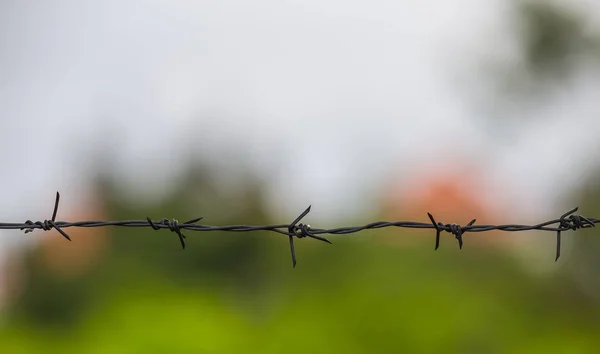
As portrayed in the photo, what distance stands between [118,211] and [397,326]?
1507cm

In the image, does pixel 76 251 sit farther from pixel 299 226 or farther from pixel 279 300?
pixel 299 226

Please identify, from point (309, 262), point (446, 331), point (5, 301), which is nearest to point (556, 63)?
point (446, 331)

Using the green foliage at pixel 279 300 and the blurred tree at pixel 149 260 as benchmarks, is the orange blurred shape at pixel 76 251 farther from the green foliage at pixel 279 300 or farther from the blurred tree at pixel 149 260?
the green foliage at pixel 279 300

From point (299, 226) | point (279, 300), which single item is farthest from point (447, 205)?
point (299, 226)

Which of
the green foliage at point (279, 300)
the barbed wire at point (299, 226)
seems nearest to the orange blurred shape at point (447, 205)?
the green foliage at point (279, 300)

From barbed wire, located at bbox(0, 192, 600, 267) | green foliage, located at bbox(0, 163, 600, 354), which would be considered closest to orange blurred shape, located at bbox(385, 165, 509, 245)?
green foliage, located at bbox(0, 163, 600, 354)

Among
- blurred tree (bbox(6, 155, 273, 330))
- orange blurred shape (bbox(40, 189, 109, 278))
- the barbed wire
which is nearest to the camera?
the barbed wire

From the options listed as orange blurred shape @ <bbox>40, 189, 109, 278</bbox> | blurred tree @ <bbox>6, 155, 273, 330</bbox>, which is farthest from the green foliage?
orange blurred shape @ <bbox>40, 189, 109, 278</bbox>

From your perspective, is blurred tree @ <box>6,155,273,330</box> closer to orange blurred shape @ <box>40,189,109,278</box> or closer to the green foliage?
the green foliage

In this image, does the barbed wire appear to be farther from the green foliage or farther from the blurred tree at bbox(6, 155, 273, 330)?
the blurred tree at bbox(6, 155, 273, 330)

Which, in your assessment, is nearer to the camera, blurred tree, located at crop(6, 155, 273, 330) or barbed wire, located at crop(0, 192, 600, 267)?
barbed wire, located at crop(0, 192, 600, 267)

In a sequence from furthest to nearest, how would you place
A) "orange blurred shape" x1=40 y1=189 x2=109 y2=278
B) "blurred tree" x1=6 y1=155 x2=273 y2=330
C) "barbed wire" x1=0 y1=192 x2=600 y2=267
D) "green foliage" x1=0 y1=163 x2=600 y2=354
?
1. "orange blurred shape" x1=40 y1=189 x2=109 y2=278
2. "blurred tree" x1=6 y1=155 x2=273 y2=330
3. "green foliage" x1=0 y1=163 x2=600 y2=354
4. "barbed wire" x1=0 y1=192 x2=600 y2=267

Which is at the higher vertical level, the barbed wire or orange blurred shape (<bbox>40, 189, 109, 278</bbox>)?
the barbed wire

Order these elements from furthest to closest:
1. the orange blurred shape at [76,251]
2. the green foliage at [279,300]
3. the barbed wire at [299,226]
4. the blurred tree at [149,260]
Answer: the orange blurred shape at [76,251]
the blurred tree at [149,260]
the green foliage at [279,300]
the barbed wire at [299,226]
